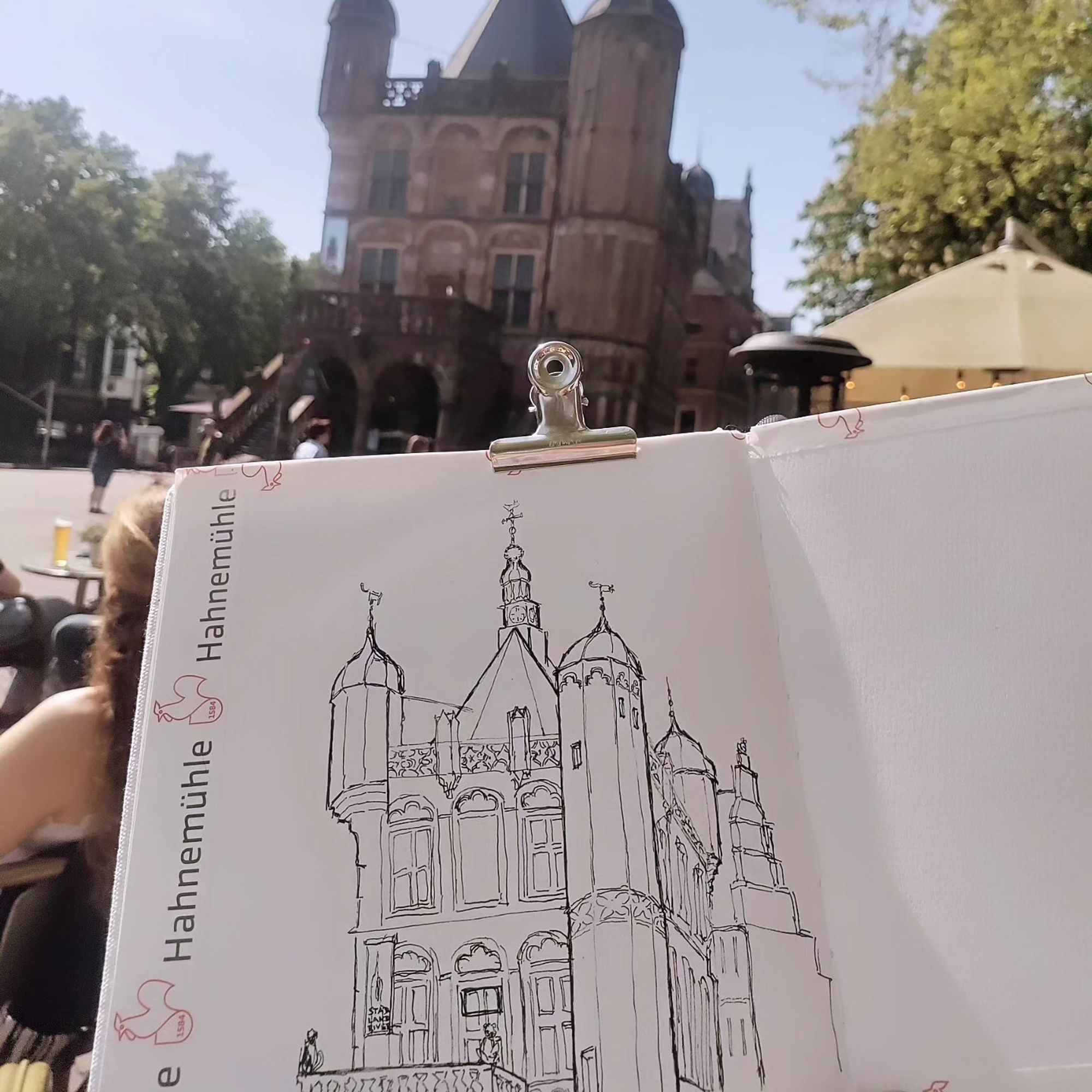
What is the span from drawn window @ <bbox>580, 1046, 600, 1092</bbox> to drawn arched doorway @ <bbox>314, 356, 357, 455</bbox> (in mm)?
14086

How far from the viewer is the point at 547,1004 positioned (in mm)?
693

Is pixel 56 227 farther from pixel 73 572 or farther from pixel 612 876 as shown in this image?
pixel 612 876

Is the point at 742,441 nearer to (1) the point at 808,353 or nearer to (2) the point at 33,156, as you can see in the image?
(1) the point at 808,353

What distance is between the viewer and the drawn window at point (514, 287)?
15609 millimetres

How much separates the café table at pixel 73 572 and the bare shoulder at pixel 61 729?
282 cm

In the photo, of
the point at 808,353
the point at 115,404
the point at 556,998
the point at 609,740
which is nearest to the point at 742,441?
the point at 609,740

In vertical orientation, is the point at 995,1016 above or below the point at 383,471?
below

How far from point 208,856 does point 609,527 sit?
0.42 metres

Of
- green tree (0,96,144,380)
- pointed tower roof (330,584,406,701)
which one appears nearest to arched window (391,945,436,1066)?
pointed tower roof (330,584,406,701)

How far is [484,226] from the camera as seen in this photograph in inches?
615

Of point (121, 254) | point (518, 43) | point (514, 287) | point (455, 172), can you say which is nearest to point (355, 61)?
point (455, 172)

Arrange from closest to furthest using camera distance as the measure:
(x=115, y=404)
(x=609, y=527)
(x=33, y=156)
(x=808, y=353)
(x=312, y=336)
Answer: (x=609, y=527) → (x=808, y=353) → (x=33, y=156) → (x=115, y=404) → (x=312, y=336)

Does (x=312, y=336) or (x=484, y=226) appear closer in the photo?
(x=312, y=336)

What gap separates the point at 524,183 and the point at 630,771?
1614 centimetres
